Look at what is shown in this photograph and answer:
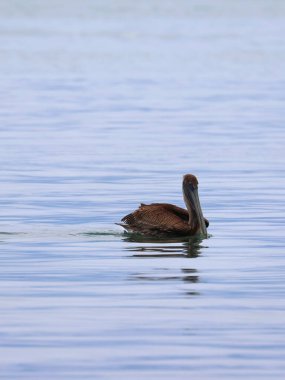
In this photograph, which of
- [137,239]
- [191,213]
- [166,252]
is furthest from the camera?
[191,213]

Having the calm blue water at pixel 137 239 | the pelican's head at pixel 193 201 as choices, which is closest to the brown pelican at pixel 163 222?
the pelican's head at pixel 193 201

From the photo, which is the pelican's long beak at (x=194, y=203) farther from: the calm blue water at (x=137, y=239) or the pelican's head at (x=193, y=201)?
the calm blue water at (x=137, y=239)

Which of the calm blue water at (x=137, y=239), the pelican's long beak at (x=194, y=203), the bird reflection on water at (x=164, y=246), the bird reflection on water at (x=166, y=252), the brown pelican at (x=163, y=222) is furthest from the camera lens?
the brown pelican at (x=163, y=222)

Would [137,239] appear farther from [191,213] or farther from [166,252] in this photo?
[166,252]

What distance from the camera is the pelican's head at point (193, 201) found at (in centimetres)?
1633

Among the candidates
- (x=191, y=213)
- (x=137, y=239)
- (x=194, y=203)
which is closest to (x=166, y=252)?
(x=137, y=239)

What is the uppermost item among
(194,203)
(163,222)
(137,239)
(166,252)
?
(194,203)

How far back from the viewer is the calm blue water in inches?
426

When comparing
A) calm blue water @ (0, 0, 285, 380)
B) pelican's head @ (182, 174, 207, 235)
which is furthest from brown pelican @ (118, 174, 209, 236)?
calm blue water @ (0, 0, 285, 380)

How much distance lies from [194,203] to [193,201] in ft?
0.17

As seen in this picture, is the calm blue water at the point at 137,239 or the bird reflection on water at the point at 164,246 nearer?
the calm blue water at the point at 137,239

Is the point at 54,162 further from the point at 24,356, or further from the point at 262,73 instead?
the point at 262,73

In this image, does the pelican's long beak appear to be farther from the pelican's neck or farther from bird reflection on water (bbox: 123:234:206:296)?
bird reflection on water (bbox: 123:234:206:296)

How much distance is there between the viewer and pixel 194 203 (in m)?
16.8
